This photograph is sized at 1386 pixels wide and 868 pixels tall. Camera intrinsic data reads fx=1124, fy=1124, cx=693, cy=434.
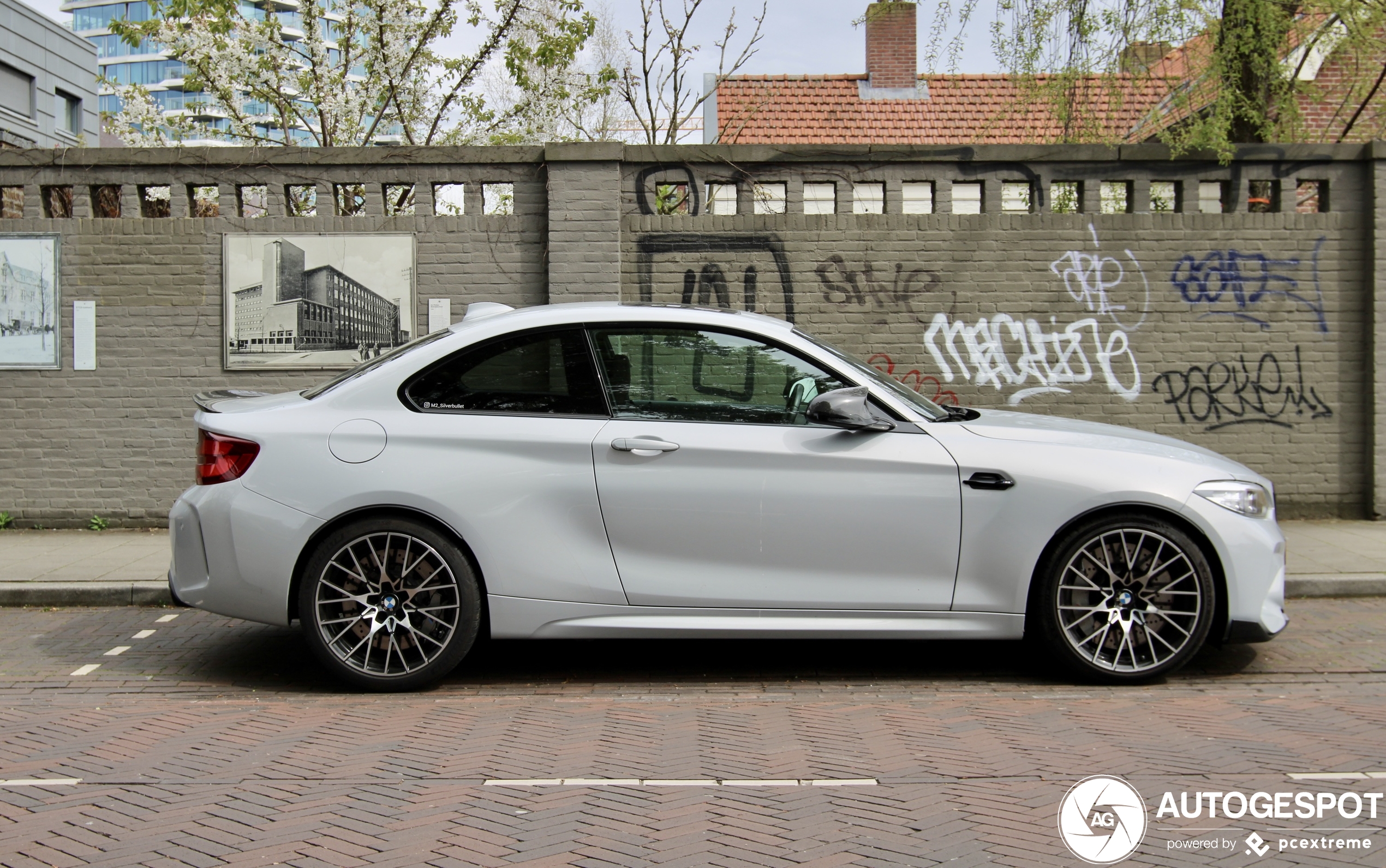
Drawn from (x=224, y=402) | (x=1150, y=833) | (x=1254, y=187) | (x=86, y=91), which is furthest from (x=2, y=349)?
(x=86, y=91)

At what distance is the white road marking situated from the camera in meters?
3.98

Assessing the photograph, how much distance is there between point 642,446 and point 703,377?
429 millimetres

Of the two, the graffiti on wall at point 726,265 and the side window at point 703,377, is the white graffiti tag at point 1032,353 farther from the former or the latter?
the side window at point 703,377

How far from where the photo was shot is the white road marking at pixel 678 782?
3980 millimetres

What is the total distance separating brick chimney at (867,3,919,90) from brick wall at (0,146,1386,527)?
10.6m

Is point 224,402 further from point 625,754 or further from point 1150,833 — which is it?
point 1150,833

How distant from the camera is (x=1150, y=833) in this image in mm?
3523

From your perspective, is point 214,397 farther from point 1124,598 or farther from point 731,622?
point 1124,598

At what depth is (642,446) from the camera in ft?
16.6

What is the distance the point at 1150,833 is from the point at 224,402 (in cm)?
450

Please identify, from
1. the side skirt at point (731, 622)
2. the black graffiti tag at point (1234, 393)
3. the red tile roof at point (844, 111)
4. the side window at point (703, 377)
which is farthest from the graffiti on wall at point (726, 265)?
the red tile roof at point (844, 111)

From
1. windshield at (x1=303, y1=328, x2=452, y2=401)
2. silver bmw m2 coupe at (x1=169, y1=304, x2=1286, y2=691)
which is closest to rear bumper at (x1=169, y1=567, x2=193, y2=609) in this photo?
silver bmw m2 coupe at (x1=169, y1=304, x2=1286, y2=691)

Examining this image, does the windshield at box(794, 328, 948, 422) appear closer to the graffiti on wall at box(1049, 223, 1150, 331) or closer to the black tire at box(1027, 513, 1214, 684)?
the black tire at box(1027, 513, 1214, 684)
